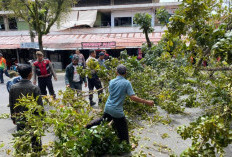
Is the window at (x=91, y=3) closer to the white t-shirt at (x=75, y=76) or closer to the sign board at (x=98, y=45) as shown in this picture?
the sign board at (x=98, y=45)

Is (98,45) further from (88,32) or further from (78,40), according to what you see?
(88,32)

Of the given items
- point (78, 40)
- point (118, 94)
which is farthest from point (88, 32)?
point (118, 94)

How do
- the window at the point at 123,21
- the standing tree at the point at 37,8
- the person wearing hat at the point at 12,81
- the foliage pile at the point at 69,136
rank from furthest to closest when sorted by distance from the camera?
the window at the point at 123,21 → the standing tree at the point at 37,8 → the person wearing hat at the point at 12,81 → the foliage pile at the point at 69,136

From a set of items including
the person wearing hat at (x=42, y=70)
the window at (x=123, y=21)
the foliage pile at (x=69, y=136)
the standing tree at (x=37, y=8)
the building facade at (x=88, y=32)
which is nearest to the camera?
the foliage pile at (x=69, y=136)

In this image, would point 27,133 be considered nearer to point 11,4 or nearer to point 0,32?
point 11,4

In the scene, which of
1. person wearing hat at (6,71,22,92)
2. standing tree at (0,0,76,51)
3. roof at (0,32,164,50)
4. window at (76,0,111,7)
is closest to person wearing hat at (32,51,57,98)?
person wearing hat at (6,71,22,92)

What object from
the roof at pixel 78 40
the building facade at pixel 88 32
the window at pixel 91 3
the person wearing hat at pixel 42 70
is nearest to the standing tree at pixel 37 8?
the building facade at pixel 88 32

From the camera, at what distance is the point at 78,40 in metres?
17.6

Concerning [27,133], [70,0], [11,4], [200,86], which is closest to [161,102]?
[200,86]

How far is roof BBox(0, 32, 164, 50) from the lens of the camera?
53.0ft

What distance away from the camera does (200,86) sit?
591 centimetres

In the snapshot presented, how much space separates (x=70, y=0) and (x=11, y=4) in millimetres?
4010

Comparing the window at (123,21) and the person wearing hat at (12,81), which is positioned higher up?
the window at (123,21)

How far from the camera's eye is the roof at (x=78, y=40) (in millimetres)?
16161
